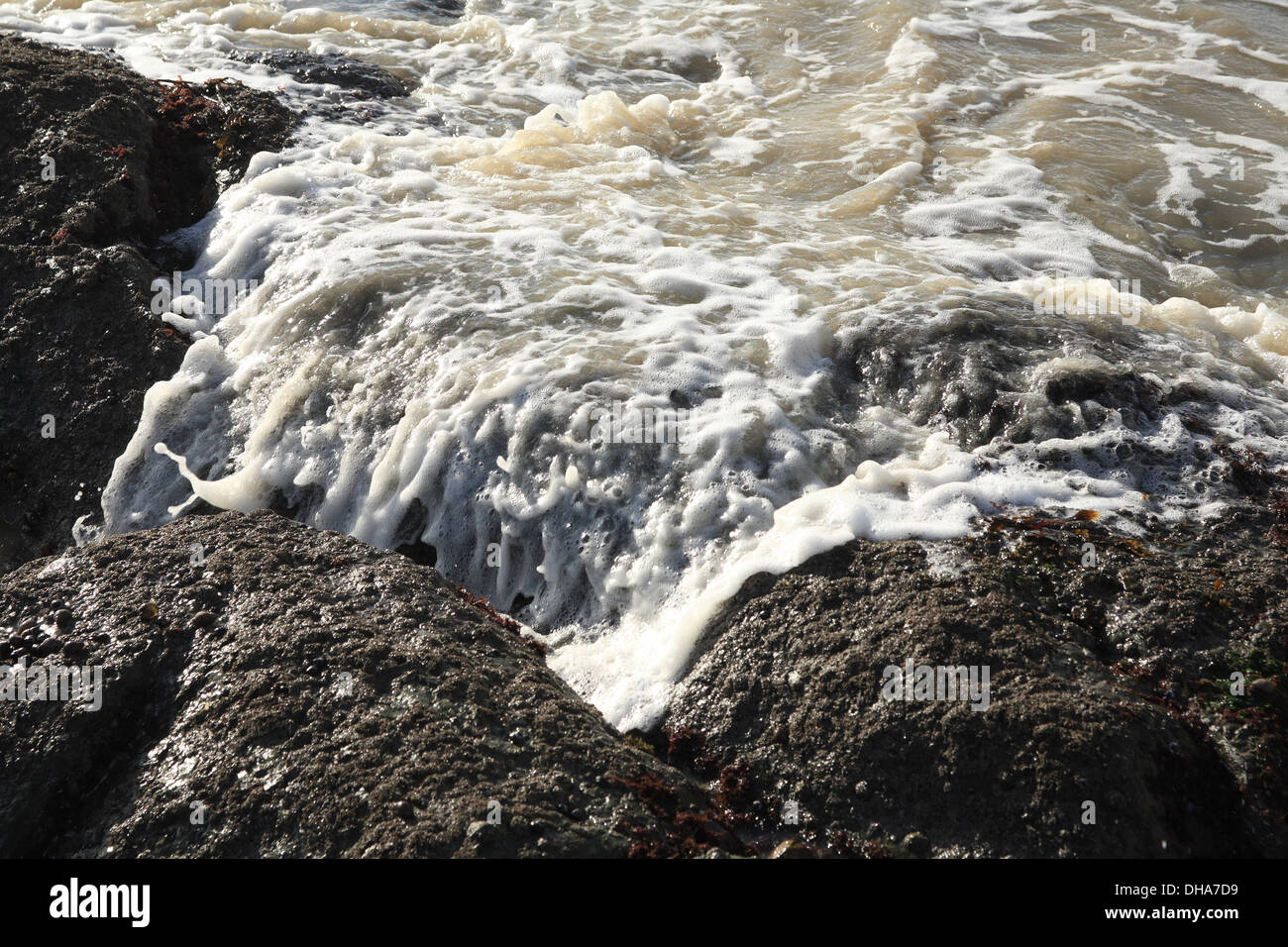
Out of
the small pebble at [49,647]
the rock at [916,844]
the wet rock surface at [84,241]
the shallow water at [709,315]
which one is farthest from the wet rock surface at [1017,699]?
the wet rock surface at [84,241]

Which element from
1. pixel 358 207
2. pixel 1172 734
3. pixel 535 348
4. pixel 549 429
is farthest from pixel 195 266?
pixel 1172 734

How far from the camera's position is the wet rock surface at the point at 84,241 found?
680 cm

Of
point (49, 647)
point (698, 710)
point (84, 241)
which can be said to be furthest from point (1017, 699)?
point (84, 241)

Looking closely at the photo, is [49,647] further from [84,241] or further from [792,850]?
[84,241]

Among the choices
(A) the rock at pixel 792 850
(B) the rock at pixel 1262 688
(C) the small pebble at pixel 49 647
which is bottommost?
(C) the small pebble at pixel 49 647

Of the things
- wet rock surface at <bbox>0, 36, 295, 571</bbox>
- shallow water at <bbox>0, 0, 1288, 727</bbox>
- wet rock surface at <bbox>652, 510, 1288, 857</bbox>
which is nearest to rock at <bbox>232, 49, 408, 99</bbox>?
shallow water at <bbox>0, 0, 1288, 727</bbox>

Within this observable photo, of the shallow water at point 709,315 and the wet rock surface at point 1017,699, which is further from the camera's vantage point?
the shallow water at point 709,315

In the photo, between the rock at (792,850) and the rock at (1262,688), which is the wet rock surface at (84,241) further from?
the rock at (1262,688)

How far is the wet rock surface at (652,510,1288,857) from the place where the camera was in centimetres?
381

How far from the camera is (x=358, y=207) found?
27.5ft

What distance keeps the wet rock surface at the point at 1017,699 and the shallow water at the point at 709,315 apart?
0.90 ft

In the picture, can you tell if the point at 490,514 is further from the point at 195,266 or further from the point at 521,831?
the point at 195,266

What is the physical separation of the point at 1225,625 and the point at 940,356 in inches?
93.2
